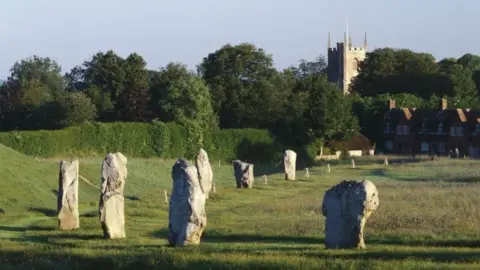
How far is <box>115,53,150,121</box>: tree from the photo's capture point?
95.0 m

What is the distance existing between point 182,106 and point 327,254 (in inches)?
2531

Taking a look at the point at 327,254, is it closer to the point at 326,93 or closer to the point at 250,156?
the point at 250,156

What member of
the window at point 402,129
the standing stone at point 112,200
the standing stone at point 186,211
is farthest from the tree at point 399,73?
the standing stone at point 186,211

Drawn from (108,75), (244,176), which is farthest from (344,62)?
(244,176)

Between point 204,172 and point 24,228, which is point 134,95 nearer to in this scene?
point 204,172

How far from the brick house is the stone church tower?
60352mm

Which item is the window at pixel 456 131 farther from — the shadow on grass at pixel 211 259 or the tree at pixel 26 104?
the shadow on grass at pixel 211 259

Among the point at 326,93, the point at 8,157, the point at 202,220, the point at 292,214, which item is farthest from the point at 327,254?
the point at 326,93

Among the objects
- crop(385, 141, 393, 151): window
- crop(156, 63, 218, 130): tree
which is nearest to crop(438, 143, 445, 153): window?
crop(385, 141, 393, 151): window

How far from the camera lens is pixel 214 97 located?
311 ft

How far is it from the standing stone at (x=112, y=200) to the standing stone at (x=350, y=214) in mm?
7883

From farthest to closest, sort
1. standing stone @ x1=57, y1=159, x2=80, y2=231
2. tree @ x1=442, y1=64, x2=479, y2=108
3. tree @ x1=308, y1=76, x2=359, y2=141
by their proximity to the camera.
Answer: tree @ x1=442, y1=64, x2=479, y2=108 < tree @ x1=308, y1=76, x2=359, y2=141 < standing stone @ x1=57, y1=159, x2=80, y2=231

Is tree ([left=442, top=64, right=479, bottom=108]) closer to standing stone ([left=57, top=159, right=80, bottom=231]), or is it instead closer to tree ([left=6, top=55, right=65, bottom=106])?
tree ([left=6, top=55, right=65, bottom=106])

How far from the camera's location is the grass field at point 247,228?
20.7 meters
